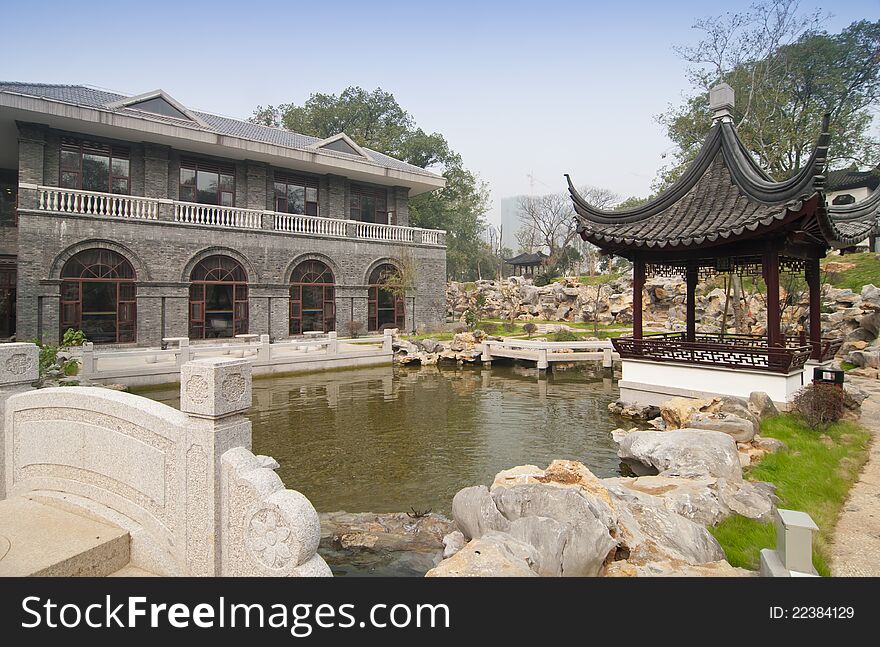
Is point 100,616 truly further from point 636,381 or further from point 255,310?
point 255,310

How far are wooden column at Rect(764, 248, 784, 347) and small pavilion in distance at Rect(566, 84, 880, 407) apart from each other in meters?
0.02

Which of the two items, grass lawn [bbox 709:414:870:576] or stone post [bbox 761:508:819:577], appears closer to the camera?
stone post [bbox 761:508:819:577]

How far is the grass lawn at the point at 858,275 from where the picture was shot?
2055cm

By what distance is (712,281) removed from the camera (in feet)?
82.0

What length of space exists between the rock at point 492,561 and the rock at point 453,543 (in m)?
0.65

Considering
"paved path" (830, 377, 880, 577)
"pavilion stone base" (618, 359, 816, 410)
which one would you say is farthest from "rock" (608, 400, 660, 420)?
"paved path" (830, 377, 880, 577)

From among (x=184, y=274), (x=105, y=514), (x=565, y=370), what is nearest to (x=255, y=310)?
(x=184, y=274)

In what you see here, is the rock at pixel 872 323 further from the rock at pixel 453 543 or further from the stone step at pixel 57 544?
the stone step at pixel 57 544

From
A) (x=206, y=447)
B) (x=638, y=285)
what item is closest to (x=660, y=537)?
(x=206, y=447)

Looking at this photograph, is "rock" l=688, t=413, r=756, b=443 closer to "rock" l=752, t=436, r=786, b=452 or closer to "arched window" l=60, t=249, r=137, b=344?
"rock" l=752, t=436, r=786, b=452

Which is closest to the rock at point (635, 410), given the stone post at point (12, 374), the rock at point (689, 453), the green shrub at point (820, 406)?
the green shrub at point (820, 406)

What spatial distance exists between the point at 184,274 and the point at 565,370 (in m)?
13.6

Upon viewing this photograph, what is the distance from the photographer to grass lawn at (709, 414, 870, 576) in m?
3.82

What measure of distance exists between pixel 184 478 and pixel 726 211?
937 centimetres
